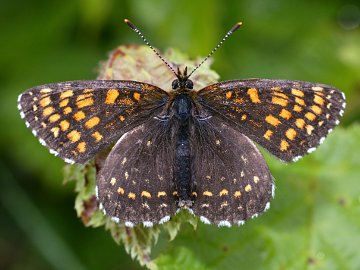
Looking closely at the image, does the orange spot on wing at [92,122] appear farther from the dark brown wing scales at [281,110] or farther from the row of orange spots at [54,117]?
the dark brown wing scales at [281,110]

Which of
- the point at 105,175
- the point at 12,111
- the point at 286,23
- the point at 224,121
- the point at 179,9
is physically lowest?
the point at 105,175

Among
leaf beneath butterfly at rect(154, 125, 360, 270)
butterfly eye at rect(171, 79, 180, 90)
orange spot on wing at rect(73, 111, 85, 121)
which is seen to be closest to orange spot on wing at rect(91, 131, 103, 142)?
orange spot on wing at rect(73, 111, 85, 121)

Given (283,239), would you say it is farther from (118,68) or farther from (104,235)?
(104,235)

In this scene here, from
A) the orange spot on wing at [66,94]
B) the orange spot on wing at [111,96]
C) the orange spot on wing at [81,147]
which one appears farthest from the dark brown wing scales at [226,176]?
the orange spot on wing at [66,94]

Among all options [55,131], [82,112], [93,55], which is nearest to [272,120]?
[82,112]

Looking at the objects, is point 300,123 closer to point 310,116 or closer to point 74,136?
point 310,116

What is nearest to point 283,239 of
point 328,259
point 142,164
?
point 328,259

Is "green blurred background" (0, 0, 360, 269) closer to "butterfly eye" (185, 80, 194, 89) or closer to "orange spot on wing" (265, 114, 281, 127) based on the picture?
"butterfly eye" (185, 80, 194, 89)
